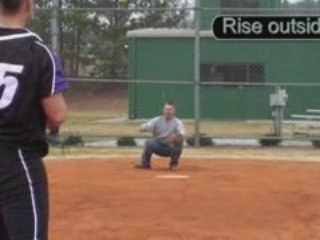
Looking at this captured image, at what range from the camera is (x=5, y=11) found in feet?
11.3

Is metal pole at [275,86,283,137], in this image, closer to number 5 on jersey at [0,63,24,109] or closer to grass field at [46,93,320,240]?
grass field at [46,93,320,240]

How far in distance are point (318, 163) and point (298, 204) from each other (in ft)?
22.2

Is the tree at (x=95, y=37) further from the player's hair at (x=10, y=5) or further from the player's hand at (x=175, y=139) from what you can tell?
the player's hair at (x=10, y=5)

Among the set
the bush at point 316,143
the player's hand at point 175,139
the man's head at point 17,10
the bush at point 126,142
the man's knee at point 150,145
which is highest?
the man's head at point 17,10

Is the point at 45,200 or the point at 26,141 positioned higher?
the point at 26,141

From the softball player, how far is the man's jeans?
38.2ft

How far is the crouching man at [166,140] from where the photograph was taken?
1520cm

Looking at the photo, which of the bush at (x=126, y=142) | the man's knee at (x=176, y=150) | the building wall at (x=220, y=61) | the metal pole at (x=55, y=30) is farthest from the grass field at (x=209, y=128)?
the man's knee at (x=176, y=150)

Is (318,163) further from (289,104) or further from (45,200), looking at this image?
(45,200)

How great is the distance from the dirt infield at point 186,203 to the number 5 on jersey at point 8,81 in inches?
169

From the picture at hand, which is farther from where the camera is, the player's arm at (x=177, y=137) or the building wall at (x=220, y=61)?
the building wall at (x=220, y=61)

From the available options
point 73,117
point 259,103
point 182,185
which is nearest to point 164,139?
point 182,185

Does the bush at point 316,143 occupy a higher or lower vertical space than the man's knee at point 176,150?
lower

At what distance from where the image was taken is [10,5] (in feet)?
11.1
